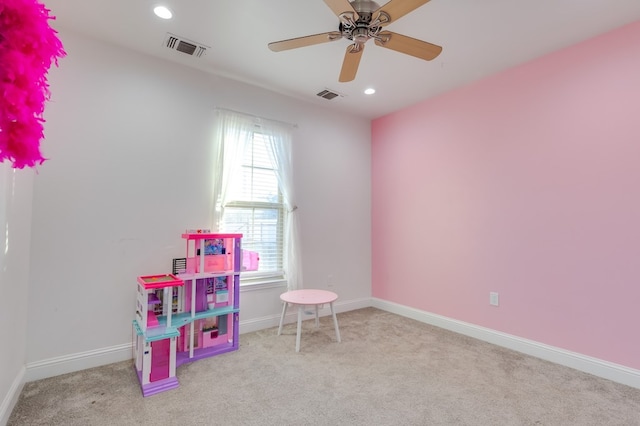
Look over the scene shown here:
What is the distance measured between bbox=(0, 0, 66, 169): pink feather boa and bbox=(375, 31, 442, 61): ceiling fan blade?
5.63ft

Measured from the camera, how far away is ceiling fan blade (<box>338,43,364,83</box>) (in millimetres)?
2113

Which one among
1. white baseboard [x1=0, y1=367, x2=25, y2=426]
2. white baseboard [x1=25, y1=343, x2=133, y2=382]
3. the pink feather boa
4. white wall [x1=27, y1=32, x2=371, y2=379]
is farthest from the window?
the pink feather boa

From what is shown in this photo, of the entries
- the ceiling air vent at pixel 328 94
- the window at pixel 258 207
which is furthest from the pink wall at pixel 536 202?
the window at pixel 258 207

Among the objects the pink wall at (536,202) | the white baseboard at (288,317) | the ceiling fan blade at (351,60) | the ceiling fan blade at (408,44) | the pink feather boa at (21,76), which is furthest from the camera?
the white baseboard at (288,317)

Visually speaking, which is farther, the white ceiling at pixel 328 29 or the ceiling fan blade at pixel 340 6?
the white ceiling at pixel 328 29

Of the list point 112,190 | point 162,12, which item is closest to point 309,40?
point 162,12

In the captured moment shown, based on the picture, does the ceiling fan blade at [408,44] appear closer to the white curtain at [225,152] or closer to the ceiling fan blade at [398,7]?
the ceiling fan blade at [398,7]

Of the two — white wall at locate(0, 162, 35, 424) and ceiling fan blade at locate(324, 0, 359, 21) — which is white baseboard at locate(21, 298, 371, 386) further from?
ceiling fan blade at locate(324, 0, 359, 21)

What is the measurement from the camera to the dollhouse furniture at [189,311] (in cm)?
220

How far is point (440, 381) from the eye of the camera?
2.24 m

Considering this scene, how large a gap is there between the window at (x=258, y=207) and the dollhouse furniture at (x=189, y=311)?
1.37 ft

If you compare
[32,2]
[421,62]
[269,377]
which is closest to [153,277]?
[269,377]

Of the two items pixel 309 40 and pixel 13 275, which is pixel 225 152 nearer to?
pixel 309 40

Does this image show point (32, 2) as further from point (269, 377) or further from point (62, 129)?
point (269, 377)
